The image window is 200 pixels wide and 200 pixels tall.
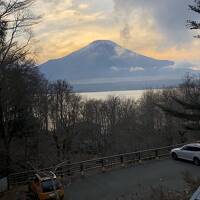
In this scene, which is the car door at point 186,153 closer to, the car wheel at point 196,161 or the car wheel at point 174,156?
the car wheel at point 196,161

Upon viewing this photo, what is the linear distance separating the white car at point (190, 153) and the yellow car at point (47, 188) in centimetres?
1044

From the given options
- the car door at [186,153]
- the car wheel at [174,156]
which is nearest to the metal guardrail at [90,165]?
the car wheel at [174,156]

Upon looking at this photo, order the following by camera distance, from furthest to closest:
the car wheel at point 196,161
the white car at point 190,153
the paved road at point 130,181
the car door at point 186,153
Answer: the car door at point 186,153
the white car at point 190,153
the car wheel at point 196,161
the paved road at point 130,181

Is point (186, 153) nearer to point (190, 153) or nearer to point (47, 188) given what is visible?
point (190, 153)

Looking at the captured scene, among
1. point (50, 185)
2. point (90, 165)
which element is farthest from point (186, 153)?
point (50, 185)

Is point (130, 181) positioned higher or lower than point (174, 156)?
lower

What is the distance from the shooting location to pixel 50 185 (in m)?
23.6

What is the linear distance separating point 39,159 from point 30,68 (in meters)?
12.0

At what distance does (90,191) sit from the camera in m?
24.0

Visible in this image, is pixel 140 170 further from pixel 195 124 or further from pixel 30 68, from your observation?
pixel 30 68

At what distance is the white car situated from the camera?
29328 mm

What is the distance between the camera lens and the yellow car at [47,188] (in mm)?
22922

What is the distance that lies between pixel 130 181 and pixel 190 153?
256 inches

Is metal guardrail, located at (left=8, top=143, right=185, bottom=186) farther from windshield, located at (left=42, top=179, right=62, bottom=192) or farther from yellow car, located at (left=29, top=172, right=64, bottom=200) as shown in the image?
Result: windshield, located at (left=42, top=179, right=62, bottom=192)
